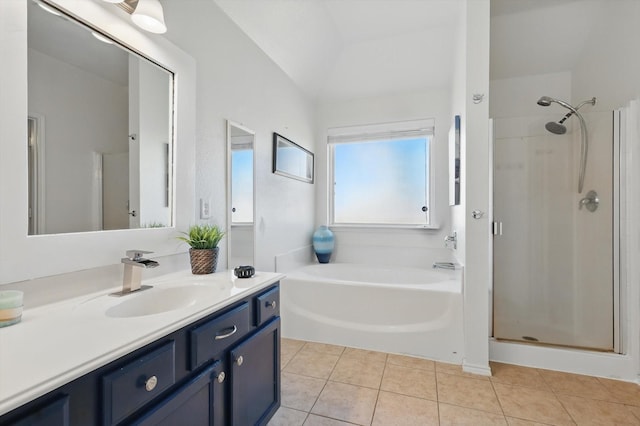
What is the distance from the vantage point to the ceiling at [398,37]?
233 centimetres

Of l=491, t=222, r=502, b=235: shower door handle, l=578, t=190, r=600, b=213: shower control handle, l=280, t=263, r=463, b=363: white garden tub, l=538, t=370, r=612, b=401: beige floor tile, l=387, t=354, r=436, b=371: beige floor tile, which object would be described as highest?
l=578, t=190, r=600, b=213: shower control handle

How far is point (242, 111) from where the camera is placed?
2135 millimetres

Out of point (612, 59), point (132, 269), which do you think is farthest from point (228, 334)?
point (612, 59)

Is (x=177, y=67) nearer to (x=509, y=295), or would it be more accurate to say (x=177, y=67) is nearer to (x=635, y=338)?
(x=509, y=295)

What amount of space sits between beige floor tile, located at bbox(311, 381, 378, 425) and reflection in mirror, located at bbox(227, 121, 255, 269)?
1000 millimetres

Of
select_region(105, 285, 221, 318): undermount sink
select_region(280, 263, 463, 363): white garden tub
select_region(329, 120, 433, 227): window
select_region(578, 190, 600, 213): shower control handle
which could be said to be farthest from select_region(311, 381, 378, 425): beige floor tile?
select_region(578, 190, 600, 213): shower control handle

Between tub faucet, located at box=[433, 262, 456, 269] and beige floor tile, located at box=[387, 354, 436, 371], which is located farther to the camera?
tub faucet, located at box=[433, 262, 456, 269]

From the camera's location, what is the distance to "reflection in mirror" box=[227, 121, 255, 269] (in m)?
1.98

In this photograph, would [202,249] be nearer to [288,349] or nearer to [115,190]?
[115,190]

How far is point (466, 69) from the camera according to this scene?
2.00 metres

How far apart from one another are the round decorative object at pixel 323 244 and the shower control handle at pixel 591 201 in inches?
89.5

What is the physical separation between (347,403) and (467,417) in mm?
633

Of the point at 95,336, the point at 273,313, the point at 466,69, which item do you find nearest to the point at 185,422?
the point at 95,336

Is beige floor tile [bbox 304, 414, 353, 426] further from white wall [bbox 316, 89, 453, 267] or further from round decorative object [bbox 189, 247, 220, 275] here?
white wall [bbox 316, 89, 453, 267]
